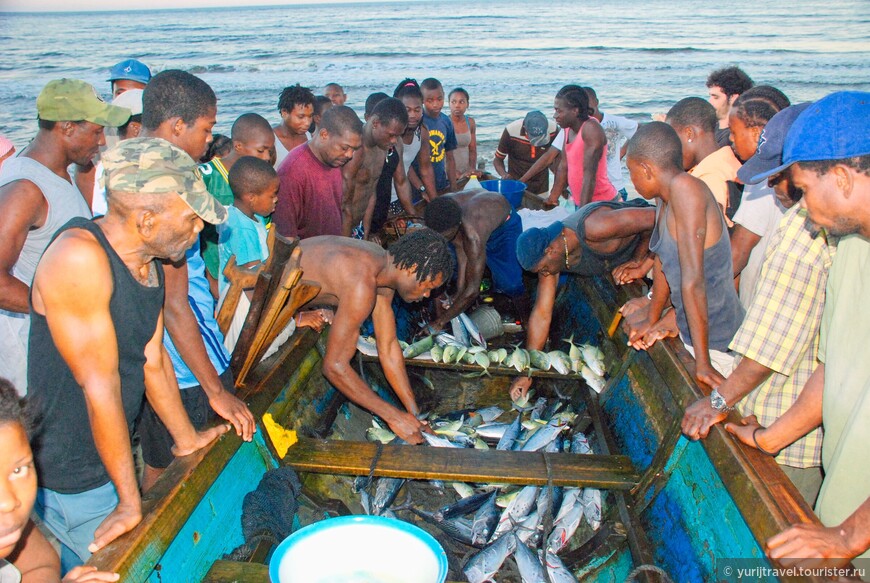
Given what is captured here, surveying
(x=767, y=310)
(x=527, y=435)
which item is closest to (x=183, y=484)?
(x=527, y=435)

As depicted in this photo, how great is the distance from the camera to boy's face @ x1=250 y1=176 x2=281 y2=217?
3.95 metres

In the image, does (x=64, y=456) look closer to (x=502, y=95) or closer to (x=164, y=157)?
(x=164, y=157)

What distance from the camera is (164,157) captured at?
2.20 metres

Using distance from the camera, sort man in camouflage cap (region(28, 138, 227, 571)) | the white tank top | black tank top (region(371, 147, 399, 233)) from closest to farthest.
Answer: man in camouflage cap (region(28, 138, 227, 571)) < black tank top (region(371, 147, 399, 233)) < the white tank top

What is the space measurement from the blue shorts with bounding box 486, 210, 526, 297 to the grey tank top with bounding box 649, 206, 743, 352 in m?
2.27

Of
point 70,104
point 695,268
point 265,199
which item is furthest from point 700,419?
point 70,104

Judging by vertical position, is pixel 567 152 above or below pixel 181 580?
above

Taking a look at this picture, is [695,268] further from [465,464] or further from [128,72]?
[128,72]

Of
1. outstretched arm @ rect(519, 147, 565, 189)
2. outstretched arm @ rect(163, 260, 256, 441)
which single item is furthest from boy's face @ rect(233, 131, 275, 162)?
outstretched arm @ rect(519, 147, 565, 189)

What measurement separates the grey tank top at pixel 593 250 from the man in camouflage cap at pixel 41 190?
3.40 meters

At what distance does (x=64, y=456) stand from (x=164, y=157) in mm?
1266

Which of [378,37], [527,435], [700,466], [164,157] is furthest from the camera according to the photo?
[378,37]

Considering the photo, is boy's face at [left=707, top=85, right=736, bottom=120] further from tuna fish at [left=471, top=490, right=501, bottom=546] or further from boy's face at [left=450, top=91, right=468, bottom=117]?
boy's face at [left=450, top=91, right=468, bottom=117]

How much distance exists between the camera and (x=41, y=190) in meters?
3.11
